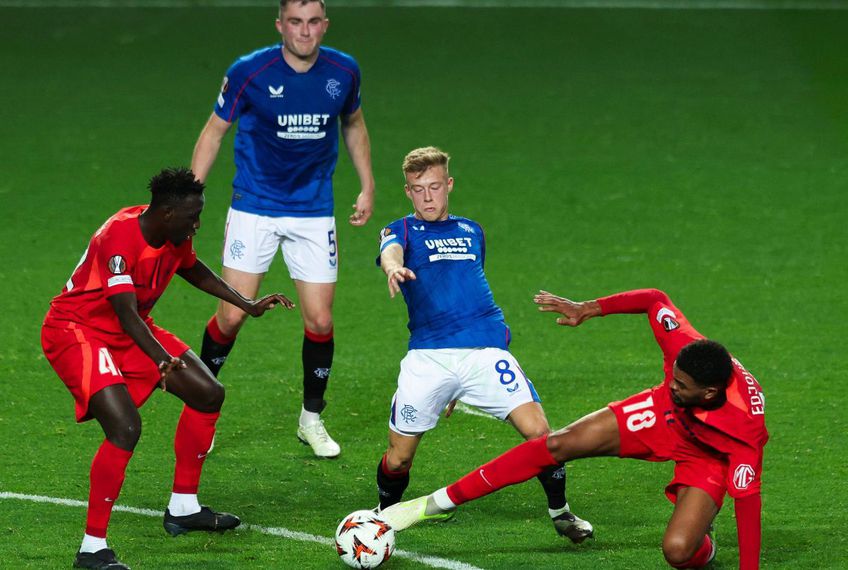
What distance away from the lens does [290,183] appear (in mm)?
Result: 8266

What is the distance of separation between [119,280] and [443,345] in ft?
5.20

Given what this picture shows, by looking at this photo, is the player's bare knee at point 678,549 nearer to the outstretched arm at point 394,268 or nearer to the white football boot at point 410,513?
the white football boot at point 410,513

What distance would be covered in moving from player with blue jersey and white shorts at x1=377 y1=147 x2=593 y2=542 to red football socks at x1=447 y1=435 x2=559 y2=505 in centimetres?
25

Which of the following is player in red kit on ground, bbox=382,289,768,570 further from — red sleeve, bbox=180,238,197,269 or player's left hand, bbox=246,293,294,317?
red sleeve, bbox=180,238,197,269

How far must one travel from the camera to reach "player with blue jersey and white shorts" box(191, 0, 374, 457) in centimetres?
812

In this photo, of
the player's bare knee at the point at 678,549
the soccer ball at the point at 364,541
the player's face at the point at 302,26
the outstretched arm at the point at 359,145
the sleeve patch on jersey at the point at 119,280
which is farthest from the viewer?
the outstretched arm at the point at 359,145

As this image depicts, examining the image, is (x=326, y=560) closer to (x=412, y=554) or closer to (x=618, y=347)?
(x=412, y=554)

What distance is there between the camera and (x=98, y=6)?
20156 millimetres

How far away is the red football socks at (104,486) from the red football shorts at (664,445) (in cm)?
225

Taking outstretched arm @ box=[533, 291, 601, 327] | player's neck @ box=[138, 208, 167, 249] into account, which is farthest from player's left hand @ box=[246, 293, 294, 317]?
outstretched arm @ box=[533, 291, 601, 327]

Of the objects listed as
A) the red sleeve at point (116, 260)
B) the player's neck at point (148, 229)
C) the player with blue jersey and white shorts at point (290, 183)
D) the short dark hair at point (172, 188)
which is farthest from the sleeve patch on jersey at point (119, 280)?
the player with blue jersey and white shorts at point (290, 183)

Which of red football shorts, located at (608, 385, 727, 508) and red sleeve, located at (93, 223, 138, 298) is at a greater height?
red sleeve, located at (93, 223, 138, 298)

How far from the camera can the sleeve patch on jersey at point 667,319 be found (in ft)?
21.4

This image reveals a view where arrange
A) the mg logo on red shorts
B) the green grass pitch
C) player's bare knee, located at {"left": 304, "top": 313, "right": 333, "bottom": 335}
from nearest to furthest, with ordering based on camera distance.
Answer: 1. the mg logo on red shorts
2. the green grass pitch
3. player's bare knee, located at {"left": 304, "top": 313, "right": 333, "bottom": 335}
